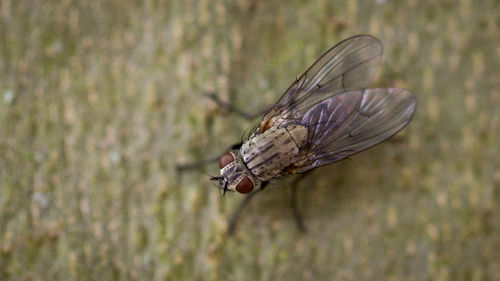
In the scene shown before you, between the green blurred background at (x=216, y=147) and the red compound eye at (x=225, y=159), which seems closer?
the green blurred background at (x=216, y=147)

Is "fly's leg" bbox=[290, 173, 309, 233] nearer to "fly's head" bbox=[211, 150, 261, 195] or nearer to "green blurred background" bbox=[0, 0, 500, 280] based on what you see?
"green blurred background" bbox=[0, 0, 500, 280]

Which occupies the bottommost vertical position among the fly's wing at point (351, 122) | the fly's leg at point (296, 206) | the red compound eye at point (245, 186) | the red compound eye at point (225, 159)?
the fly's leg at point (296, 206)

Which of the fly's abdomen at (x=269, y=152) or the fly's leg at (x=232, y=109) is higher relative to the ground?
the fly's leg at (x=232, y=109)

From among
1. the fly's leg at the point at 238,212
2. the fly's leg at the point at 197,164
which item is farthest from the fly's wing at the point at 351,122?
the fly's leg at the point at 197,164

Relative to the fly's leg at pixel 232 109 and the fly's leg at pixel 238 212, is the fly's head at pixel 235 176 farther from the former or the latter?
the fly's leg at pixel 232 109

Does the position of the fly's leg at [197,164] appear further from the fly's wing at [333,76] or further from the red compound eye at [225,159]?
the fly's wing at [333,76]

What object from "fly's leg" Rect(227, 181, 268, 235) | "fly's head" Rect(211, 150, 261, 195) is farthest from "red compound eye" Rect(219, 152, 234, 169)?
"fly's leg" Rect(227, 181, 268, 235)

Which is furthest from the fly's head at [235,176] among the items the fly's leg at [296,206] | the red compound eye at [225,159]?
the fly's leg at [296,206]
